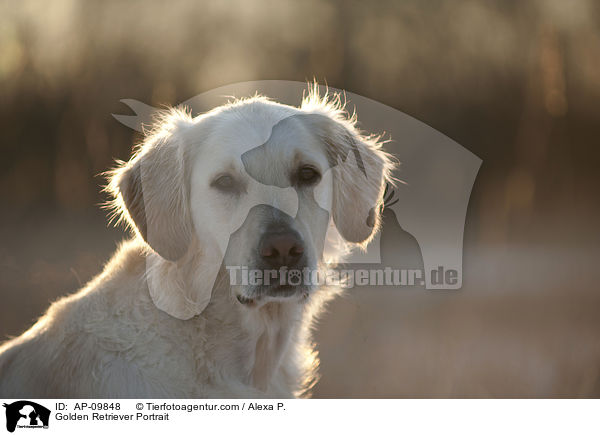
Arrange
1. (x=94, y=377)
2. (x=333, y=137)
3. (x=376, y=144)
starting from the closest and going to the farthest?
1. (x=94, y=377)
2. (x=333, y=137)
3. (x=376, y=144)

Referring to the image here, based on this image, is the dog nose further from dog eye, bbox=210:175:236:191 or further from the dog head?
dog eye, bbox=210:175:236:191

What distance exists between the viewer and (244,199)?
2648mm

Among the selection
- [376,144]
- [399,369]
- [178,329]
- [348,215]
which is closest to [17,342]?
[178,329]

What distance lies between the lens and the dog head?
254 cm

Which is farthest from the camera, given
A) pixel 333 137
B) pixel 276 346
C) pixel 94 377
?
pixel 333 137

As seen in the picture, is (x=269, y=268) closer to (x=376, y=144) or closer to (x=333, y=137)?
(x=333, y=137)

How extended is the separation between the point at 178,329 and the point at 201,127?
0.96 metres

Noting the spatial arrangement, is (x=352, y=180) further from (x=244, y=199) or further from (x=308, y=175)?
(x=244, y=199)

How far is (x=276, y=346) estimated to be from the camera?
2.84 meters

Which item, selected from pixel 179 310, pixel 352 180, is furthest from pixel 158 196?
pixel 352 180

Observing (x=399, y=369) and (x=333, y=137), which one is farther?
(x=399, y=369)
